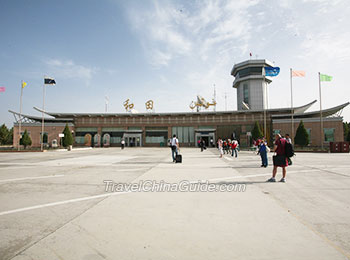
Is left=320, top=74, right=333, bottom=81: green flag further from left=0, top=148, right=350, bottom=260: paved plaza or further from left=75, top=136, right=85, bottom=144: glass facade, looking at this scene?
left=75, top=136, right=85, bottom=144: glass facade

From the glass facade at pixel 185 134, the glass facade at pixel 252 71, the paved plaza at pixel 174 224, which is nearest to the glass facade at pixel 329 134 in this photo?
the glass facade at pixel 185 134

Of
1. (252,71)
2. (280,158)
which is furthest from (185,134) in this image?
(280,158)

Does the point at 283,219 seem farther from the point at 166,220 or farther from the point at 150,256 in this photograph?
the point at 150,256

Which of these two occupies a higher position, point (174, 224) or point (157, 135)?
point (157, 135)

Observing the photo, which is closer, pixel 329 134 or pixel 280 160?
pixel 280 160

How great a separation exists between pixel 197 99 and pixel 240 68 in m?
28.5

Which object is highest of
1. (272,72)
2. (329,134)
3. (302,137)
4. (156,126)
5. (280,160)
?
(272,72)

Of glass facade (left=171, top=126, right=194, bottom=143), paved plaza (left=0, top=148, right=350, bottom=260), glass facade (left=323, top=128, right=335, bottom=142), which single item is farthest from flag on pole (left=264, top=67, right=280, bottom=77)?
paved plaza (left=0, top=148, right=350, bottom=260)

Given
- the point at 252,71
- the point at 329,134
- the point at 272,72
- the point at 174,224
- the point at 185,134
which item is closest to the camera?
the point at 174,224

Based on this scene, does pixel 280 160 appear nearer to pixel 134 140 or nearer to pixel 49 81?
pixel 49 81

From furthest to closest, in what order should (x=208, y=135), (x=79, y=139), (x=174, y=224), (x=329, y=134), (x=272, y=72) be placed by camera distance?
(x=79, y=139), (x=208, y=135), (x=329, y=134), (x=272, y=72), (x=174, y=224)

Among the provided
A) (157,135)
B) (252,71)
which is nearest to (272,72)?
(157,135)

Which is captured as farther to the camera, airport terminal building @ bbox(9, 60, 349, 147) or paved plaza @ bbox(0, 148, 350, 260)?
airport terminal building @ bbox(9, 60, 349, 147)

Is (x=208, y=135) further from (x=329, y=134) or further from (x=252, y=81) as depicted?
(x=252, y=81)
